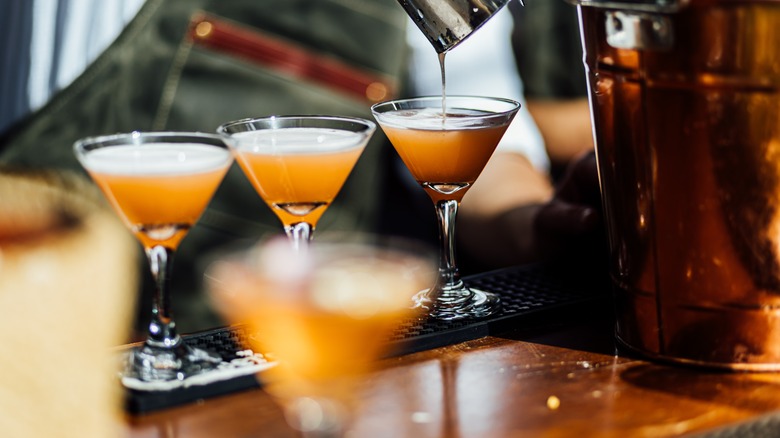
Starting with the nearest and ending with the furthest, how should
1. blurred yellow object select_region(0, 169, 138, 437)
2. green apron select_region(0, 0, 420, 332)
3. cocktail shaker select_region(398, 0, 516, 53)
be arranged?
blurred yellow object select_region(0, 169, 138, 437)
cocktail shaker select_region(398, 0, 516, 53)
green apron select_region(0, 0, 420, 332)

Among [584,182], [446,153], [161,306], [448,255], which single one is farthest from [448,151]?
[161,306]

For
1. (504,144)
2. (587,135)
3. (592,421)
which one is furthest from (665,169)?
(504,144)

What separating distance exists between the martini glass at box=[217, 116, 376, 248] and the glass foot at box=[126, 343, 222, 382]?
168mm

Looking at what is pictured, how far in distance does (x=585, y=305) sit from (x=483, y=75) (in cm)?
134

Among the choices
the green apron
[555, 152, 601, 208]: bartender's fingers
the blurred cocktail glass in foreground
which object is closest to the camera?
the blurred cocktail glass in foreground

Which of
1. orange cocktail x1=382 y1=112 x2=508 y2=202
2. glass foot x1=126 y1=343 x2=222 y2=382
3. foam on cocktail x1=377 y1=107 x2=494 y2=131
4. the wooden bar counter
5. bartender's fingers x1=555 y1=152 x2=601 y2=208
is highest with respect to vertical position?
foam on cocktail x1=377 y1=107 x2=494 y2=131

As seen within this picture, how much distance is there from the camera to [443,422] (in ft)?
2.56

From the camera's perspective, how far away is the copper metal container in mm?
783

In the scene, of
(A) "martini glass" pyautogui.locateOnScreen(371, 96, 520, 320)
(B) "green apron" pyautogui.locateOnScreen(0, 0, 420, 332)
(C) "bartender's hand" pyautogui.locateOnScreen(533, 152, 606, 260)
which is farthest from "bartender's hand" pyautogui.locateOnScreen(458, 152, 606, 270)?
(B) "green apron" pyautogui.locateOnScreen(0, 0, 420, 332)

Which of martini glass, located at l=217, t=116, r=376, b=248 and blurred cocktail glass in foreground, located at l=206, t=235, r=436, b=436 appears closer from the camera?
blurred cocktail glass in foreground, located at l=206, t=235, r=436, b=436

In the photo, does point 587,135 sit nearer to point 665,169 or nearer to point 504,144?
point 504,144

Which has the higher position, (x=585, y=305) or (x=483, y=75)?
(x=483, y=75)

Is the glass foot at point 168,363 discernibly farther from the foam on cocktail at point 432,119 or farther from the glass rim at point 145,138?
the foam on cocktail at point 432,119

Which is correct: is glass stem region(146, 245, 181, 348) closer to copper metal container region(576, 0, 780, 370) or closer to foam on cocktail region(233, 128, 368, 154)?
foam on cocktail region(233, 128, 368, 154)
